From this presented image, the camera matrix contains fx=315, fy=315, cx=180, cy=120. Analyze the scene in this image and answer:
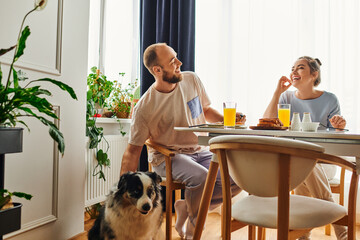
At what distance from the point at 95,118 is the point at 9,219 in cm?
139

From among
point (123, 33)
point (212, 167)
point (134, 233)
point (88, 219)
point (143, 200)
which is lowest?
point (88, 219)

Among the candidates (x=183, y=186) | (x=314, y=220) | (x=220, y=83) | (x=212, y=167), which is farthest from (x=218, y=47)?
(x=314, y=220)

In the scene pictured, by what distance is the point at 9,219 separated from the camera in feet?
3.96

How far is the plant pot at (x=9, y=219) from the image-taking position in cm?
118

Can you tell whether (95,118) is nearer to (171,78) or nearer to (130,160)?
(130,160)

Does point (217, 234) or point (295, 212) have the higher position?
point (295, 212)

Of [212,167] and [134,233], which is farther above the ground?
[212,167]

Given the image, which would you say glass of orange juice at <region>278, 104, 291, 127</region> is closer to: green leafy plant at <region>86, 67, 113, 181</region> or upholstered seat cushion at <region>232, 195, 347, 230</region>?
upholstered seat cushion at <region>232, 195, 347, 230</region>

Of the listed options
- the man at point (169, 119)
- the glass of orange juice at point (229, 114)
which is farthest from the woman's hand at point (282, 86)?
the glass of orange juice at point (229, 114)

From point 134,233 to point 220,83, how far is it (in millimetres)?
1695

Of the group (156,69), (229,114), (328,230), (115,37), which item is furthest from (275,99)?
(115,37)

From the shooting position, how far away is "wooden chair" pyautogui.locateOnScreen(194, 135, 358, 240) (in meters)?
1.00

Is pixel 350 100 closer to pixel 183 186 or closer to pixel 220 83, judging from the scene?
pixel 220 83

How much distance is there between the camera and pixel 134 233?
5.60 ft
